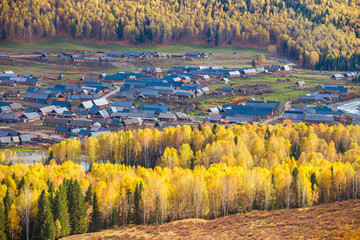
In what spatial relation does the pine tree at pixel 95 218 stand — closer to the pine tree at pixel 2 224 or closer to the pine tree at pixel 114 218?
the pine tree at pixel 114 218

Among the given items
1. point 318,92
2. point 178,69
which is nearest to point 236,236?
point 318,92

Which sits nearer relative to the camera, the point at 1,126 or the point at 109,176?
the point at 109,176

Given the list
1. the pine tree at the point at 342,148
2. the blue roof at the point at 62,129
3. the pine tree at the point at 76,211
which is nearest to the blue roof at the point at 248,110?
the pine tree at the point at 342,148

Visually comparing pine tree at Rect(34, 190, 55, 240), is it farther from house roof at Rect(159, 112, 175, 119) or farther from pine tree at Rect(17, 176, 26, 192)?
house roof at Rect(159, 112, 175, 119)

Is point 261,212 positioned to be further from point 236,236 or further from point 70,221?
point 70,221

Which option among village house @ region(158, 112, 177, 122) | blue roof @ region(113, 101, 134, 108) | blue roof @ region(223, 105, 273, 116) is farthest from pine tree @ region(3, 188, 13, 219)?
blue roof @ region(113, 101, 134, 108)

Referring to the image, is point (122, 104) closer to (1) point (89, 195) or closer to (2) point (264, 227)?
(1) point (89, 195)

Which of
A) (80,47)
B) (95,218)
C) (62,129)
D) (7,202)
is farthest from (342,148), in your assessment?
(80,47)
